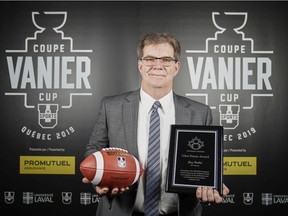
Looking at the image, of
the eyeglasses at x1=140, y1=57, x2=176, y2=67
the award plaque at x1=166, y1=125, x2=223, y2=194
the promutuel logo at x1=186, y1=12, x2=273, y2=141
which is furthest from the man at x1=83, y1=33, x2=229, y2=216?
the promutuel logo at x1=186, y1=12, x2=273, y2=141

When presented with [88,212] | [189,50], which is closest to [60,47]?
[189,50]

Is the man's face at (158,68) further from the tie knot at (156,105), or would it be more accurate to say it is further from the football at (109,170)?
the football at (109,170)

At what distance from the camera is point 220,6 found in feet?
9.53

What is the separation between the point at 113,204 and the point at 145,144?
308 mm

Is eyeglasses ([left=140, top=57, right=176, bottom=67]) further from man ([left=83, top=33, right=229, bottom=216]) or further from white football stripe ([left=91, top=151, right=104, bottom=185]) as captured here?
white football stripe ([left=91, top=151, right=104, bottom=185])

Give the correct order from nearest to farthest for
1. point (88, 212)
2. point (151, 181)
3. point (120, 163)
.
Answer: point (120, 163) → point (151, 181) → point (88, 212)

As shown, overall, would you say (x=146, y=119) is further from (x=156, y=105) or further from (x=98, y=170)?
→ (x=98, y=170)

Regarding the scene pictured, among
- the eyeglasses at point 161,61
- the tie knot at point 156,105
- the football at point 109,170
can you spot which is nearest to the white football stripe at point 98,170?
the football at point 109,170

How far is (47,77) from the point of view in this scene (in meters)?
2.87

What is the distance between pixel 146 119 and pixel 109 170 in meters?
0.37

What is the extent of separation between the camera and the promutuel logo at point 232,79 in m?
2.85

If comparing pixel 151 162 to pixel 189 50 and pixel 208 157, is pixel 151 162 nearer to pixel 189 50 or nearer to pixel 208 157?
pixel 208 157

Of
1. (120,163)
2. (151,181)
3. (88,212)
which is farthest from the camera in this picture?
(88,212)

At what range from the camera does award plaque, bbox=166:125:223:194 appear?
142cm
